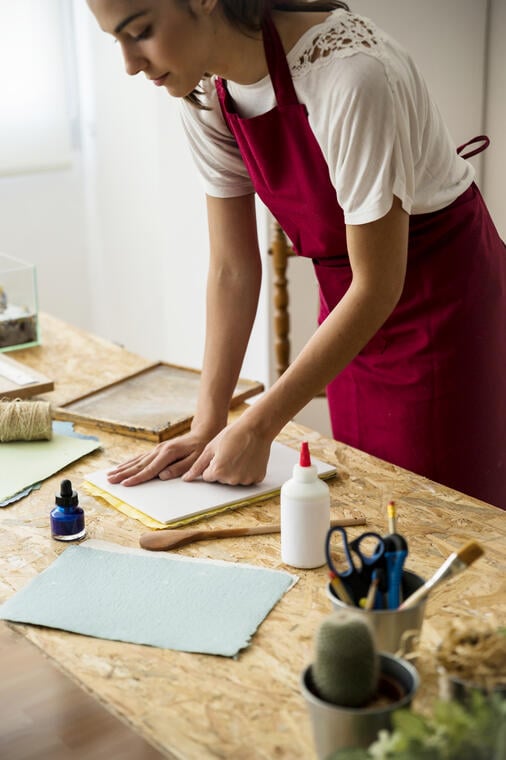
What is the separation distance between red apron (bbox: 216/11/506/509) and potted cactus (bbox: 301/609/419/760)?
0.96 metres

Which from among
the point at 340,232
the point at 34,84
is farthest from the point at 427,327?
the point at 34,84

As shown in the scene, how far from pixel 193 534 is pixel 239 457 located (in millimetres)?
173

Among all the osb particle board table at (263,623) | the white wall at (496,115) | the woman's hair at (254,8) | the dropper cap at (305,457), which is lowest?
the osb particle board table at (263,623)

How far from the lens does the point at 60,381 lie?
230 cm

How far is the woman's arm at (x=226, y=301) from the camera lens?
6.22 feet

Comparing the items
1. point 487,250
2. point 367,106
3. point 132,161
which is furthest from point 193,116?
point 132,161

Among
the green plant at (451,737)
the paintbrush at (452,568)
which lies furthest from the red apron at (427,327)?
the green plant at (451,737)

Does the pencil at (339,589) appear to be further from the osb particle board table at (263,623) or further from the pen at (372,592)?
the osb particle board table at (263,623)

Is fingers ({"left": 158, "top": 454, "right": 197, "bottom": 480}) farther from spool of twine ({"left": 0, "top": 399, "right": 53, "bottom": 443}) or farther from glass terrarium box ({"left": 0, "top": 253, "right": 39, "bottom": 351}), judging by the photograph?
glass terrarium box ({"left": 0, "top": 253, "right": 39, "bottom": 351})

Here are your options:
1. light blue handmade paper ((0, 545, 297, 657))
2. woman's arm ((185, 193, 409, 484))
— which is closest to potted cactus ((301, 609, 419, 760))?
light blue handmade paper ((0, 545, 297, 657))

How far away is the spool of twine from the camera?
196 centimetres

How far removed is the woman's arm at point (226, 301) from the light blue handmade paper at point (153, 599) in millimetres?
429

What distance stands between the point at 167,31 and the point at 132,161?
2.82m

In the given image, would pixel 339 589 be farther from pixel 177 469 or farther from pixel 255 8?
pixel 255 8
